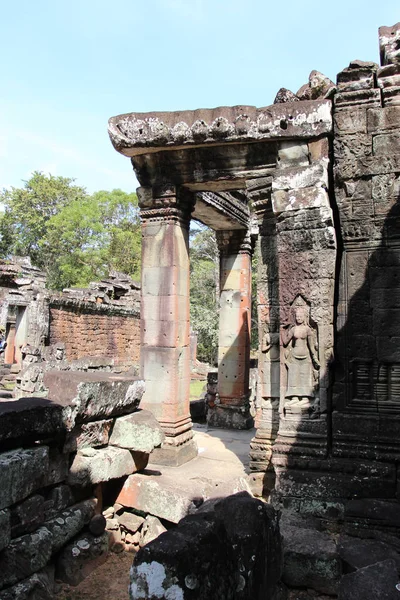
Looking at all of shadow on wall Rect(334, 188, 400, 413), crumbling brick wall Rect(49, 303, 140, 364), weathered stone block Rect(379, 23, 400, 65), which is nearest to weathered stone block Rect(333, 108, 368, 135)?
weathered stone block Rect(379, 23, 400, 65)

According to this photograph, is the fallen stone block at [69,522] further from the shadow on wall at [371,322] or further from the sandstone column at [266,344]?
the shadow on wall at [371,322]

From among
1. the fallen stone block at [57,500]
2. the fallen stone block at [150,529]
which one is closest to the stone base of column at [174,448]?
the fallen stone block at [150,529]

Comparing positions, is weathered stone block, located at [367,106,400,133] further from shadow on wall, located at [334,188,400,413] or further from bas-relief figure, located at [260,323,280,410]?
bas-relief figure, located at [260,323,280,410]

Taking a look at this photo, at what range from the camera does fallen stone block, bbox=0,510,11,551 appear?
3.38 m

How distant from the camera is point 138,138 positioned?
6250mm

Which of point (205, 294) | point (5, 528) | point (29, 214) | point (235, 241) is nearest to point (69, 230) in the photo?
point (29, 214)

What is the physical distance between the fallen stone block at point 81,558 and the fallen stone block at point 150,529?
14.8 inches

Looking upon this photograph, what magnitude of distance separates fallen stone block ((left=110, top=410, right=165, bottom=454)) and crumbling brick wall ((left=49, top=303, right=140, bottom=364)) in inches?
603

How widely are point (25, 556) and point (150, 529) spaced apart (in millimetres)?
1384

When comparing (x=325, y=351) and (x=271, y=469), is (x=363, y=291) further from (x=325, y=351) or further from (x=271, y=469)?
(x=271, y=469)

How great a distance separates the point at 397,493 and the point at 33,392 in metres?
9.96

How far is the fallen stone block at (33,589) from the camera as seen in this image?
3.34 meters

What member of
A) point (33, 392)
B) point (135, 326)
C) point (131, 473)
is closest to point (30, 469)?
Answer: point (131, 473)

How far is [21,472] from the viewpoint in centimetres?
365
